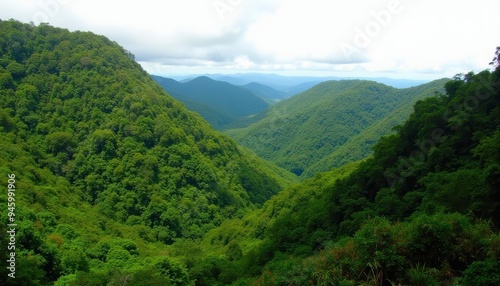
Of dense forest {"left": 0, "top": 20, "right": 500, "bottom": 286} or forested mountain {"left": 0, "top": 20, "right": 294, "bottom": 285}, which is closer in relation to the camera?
dense forest {"left": 0, "top": 20, "right": 500, "bottom": 286}

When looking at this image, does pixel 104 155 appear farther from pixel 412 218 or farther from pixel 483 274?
pixel 483 274

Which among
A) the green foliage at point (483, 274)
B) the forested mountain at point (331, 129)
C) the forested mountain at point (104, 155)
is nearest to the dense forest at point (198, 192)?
the green foliage at point (483, 274)

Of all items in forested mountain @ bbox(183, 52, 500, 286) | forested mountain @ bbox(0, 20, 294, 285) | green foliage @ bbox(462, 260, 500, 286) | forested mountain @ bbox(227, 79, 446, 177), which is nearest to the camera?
green foliage @ bbox(462, 260, 500, 286)

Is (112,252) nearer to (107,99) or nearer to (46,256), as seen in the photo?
(46,256)

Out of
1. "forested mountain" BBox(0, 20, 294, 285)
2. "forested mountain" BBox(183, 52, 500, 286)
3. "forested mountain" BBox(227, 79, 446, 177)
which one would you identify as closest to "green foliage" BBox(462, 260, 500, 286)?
"forested mountain" BBox(183, 52, 500, 286)

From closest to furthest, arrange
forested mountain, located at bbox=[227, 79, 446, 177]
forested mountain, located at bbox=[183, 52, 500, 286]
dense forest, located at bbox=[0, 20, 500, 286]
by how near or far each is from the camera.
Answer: forested mountain, located at bbox=[183, 52, 500, 286] < dense forest, located at bbox=[0, 20, 500, 286] < forested mountain, located at bbox=[227, 79, 446, 177]

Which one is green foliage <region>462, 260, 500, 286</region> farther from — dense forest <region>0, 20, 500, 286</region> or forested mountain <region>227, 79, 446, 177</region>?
forested mountain <region>227, 79, 446, 177</region>

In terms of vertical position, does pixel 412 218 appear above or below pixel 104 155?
above

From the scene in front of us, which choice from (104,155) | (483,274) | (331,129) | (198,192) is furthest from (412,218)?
(331,129)
